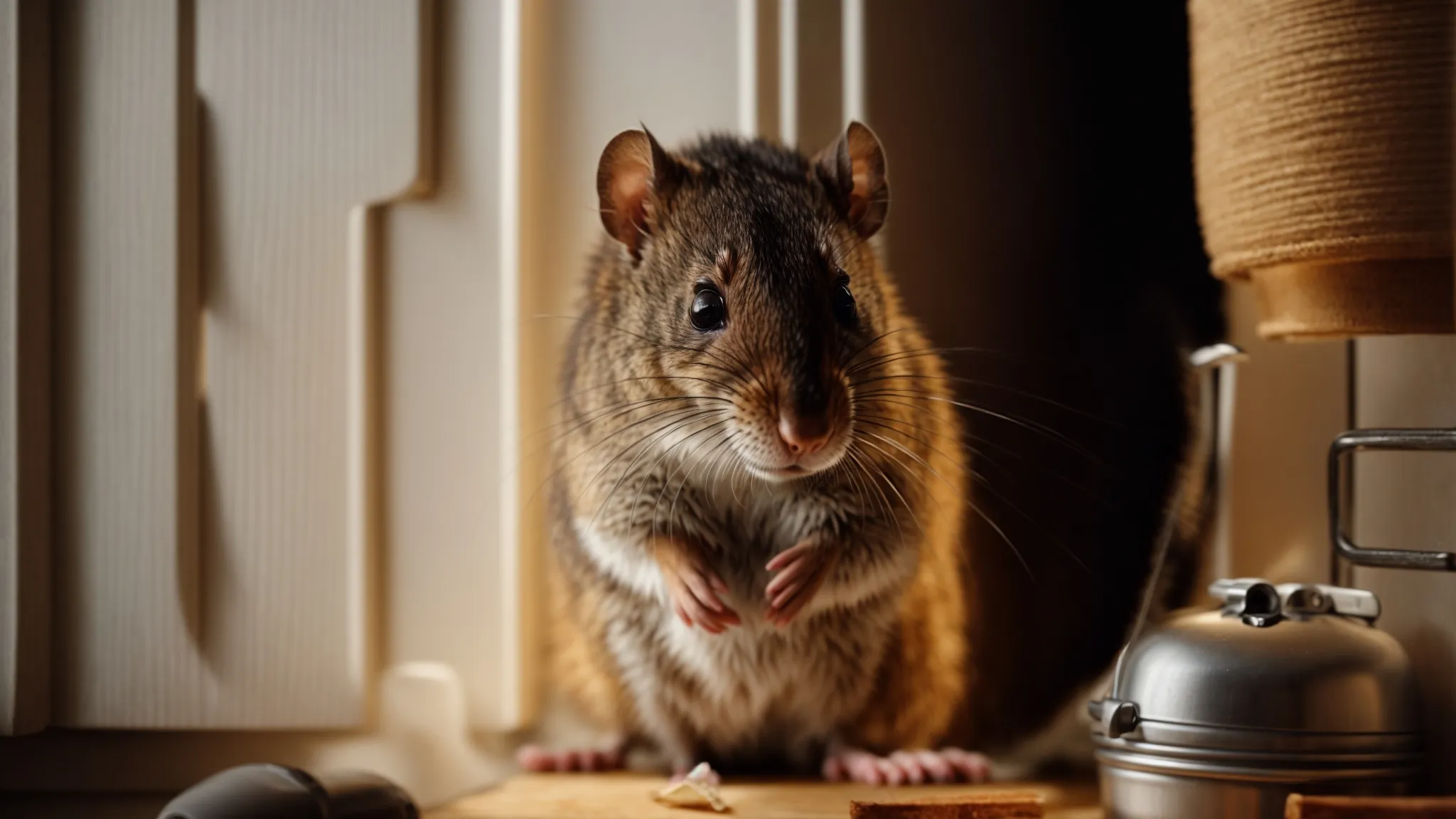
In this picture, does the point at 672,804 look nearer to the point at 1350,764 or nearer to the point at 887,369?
the point at 887,369

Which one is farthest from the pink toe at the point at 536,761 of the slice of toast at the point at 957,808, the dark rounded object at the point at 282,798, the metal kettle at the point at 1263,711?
the metal kettle at the point at 1263,711

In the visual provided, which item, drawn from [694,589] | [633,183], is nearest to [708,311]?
[633,183]

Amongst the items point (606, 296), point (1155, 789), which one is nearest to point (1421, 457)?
point (1155, 789)

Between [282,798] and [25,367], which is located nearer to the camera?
[282,798]

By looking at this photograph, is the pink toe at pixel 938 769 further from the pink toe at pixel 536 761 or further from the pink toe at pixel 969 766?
the pink toe at pixel 536 761

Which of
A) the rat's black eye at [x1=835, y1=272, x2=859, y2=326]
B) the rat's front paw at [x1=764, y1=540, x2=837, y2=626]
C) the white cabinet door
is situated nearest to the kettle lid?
the rat's front paw at [x1=764, y1=540, x2=837, y2=626]

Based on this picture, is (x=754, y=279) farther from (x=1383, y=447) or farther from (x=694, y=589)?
(x=1383, y=447)
